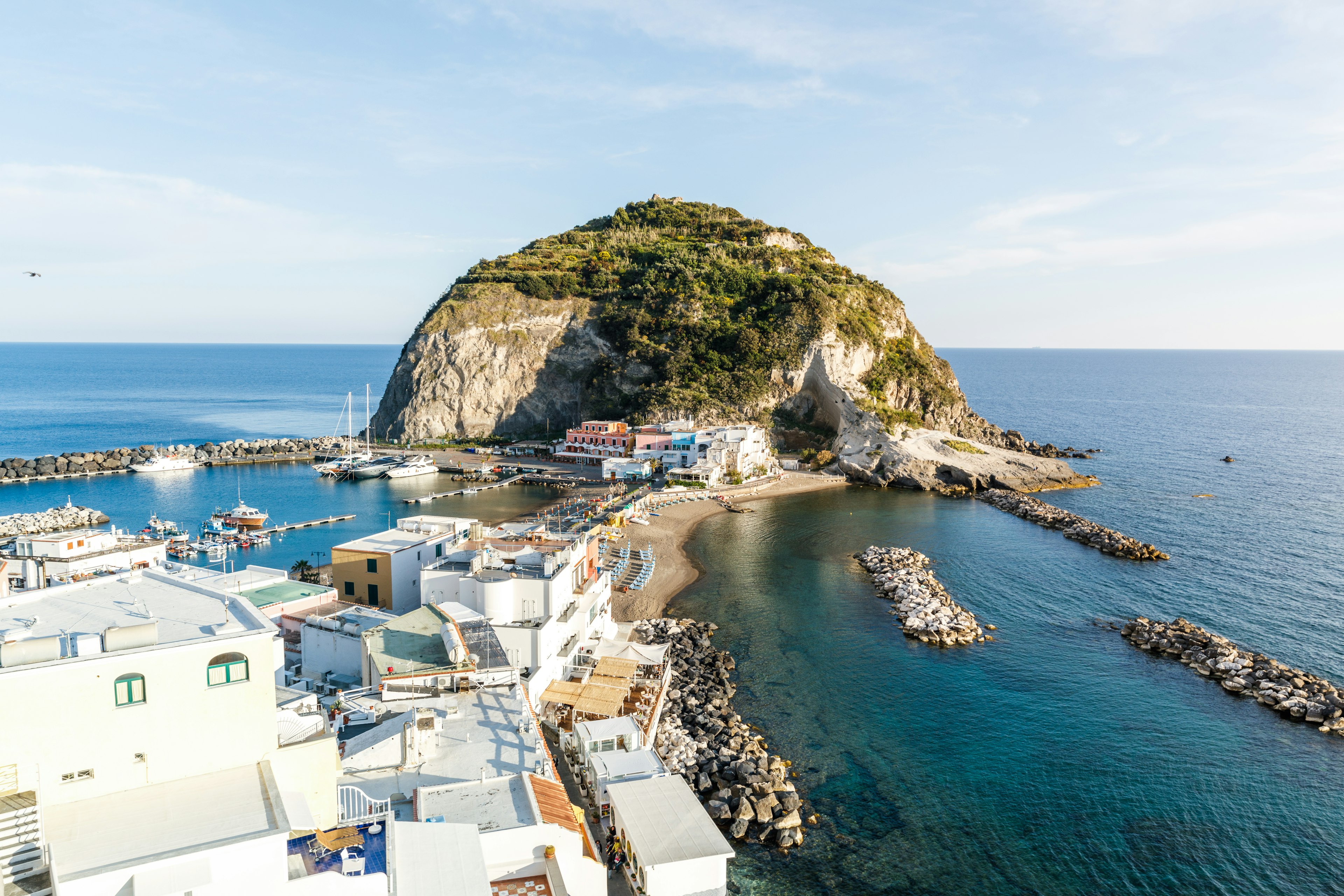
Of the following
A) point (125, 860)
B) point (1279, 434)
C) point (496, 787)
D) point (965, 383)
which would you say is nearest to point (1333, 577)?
point (496, 787)

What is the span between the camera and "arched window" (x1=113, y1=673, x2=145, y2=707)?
8461 mm

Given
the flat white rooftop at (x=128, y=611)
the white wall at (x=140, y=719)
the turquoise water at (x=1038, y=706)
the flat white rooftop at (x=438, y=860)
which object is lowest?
the turquoise water at (x=1038, y=706)

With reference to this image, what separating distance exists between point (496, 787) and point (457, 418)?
62.8 metres

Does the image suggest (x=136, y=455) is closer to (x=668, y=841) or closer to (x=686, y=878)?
(x=668, y=841)

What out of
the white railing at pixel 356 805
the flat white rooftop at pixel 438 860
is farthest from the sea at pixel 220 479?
the flat white rooftop at pixel 438 860

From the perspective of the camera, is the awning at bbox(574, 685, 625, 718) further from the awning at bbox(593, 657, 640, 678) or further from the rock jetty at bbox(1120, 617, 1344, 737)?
the rock jetty at bbox(1120, 617, 1344, 737)

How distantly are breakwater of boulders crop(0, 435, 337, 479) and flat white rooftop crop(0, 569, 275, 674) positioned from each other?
2403 inches

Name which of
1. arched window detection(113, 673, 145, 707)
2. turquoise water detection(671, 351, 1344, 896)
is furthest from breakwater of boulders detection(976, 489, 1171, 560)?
arched window detection(113, 673, 145, 707)

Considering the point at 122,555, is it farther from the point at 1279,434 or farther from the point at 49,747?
the point at 1279,434

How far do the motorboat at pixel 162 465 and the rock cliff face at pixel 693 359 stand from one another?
17383 mm

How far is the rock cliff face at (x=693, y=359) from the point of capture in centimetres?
6328

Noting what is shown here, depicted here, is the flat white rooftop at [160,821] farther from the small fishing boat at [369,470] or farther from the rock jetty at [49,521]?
the small fishing boat at [369,470]

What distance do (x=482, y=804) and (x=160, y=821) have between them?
15.3 feet

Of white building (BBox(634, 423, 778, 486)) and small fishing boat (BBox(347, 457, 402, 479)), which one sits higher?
white building (BBox(634, 423, 778, 486))
